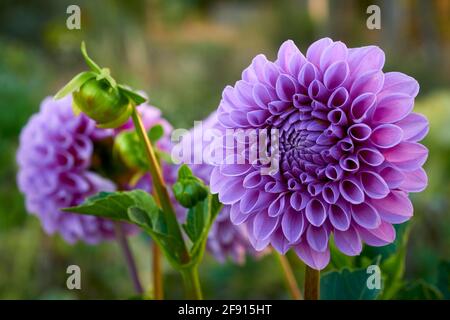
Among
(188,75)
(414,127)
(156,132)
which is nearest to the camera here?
(414,127)

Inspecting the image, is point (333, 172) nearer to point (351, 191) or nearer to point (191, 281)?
point (351, 191)

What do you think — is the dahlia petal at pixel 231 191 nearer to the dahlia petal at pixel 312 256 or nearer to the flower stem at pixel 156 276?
the dahlia petal at pixel 312 256

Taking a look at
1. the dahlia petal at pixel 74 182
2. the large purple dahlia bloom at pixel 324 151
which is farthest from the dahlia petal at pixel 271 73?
the dahlia petal at pixel 74 182

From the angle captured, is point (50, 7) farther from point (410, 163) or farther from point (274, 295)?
point (410, 163)

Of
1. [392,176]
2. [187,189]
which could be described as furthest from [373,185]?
[187,189]
